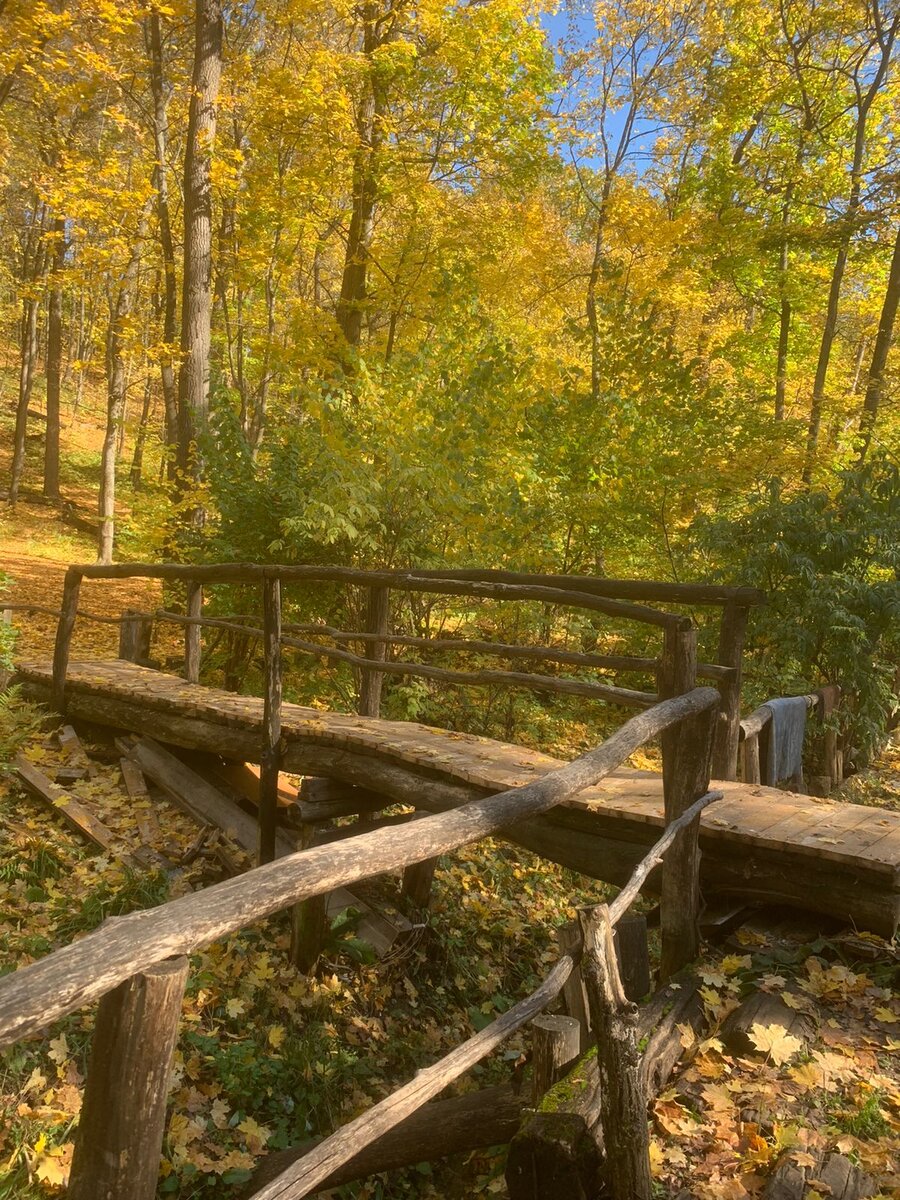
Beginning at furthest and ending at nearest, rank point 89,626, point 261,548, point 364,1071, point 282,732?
point 89,626
point 261,548
point 282,732
point 364,1071

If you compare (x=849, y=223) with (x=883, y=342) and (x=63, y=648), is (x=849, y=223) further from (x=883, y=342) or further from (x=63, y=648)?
(x=63, y=648)

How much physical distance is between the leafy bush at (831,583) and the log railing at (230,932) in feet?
19.4

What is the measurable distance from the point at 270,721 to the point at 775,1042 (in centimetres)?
348

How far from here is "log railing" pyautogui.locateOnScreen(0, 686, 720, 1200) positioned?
1.29 m

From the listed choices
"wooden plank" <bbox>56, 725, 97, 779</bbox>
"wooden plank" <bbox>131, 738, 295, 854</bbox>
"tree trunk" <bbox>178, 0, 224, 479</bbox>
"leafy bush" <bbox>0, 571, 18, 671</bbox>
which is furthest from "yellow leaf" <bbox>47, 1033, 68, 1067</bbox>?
"tree trunk" <bbox>178, 0, 224, 479</bbox>

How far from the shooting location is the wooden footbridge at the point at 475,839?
140 cm

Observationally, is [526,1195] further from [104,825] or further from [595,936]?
[104,825]

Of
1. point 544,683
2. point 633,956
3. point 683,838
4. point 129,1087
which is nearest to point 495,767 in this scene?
point 544,683

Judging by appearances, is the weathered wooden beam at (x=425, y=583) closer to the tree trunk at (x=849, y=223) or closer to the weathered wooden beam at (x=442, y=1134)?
the weathered wooden beam at (x=442, y=1134)

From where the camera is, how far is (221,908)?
59.9 inches

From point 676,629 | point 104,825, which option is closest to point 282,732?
point 104,825

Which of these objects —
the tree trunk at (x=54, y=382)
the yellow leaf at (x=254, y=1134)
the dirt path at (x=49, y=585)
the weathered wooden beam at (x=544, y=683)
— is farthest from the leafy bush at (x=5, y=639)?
the tree trunk at (x=54, y=382)

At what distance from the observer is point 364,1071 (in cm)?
442

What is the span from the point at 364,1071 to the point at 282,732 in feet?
6.83
